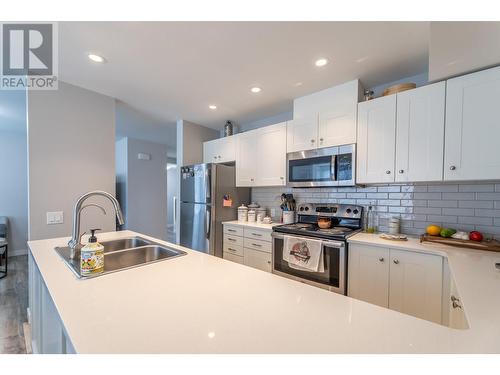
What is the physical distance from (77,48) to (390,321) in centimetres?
258

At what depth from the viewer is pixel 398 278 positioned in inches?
64.9

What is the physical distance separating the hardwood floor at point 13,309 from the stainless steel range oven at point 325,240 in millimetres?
2315

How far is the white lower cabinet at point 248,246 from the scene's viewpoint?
2482 millimetres

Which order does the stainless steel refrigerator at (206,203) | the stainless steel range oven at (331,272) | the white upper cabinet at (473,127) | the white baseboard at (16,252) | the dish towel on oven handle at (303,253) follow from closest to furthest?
the white upper cabinet at (473,127)
the stainless steel range oven at (331,272)
the dish towel on oven handle at (303,253)
the stainless steel refrigerator at (206,203)
the white baseboard at (16,252)

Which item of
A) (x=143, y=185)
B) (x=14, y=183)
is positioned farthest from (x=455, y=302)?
(x=14, y=183)

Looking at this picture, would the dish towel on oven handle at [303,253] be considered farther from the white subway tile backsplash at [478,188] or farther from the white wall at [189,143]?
the white wall at [189,143]

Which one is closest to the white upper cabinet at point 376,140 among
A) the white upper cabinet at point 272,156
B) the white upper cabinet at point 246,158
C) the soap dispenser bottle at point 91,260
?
the white upper cabinet at point 272,156

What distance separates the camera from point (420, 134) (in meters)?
1.77

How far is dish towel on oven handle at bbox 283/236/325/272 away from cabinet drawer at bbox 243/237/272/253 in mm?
272

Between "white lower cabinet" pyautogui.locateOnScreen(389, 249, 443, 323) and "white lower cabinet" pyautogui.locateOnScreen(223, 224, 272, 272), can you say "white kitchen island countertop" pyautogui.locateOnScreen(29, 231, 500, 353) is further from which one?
"white lower cabinet" pyautogui.locateOnScreen(223, 224, 272, 272)

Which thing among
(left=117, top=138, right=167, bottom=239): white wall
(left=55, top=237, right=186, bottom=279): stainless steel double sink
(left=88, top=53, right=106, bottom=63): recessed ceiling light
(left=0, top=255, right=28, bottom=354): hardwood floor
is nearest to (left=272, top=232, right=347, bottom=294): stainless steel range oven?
(left=55, top=237, right=186, bottom=279): stainless steel double sink
